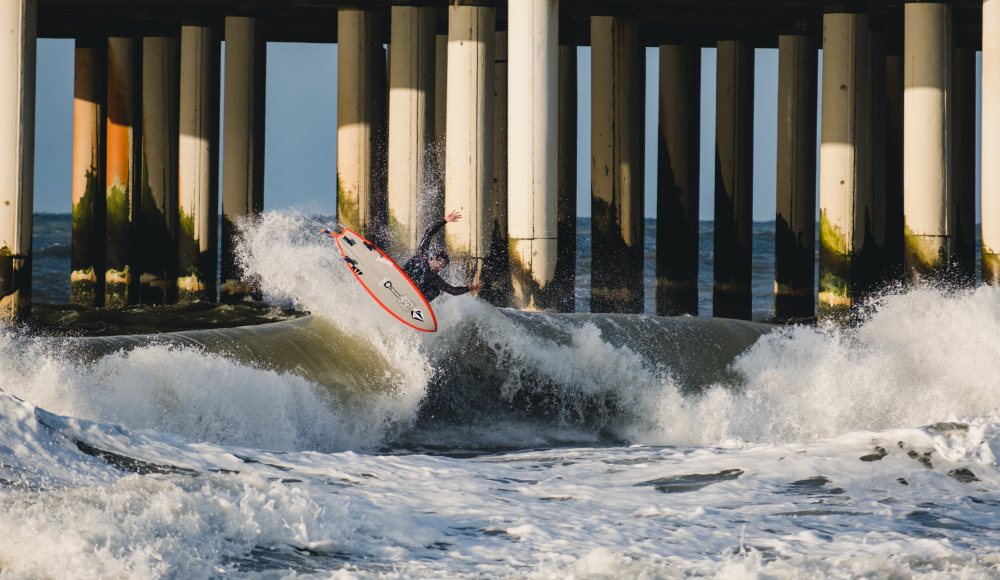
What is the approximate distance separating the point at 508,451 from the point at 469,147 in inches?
279

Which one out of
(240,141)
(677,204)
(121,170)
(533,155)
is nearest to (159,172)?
(121,170)

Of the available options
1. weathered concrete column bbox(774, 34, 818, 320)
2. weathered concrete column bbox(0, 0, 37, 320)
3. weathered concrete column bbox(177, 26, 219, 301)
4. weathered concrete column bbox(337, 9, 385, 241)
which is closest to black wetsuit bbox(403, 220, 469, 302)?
weathered concrete column bbox(337, 9, 385, 241)

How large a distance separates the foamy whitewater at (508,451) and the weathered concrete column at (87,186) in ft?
33.5

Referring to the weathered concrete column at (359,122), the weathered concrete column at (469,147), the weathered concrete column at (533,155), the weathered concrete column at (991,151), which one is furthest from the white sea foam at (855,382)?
the weathered concrete column at (359,122)

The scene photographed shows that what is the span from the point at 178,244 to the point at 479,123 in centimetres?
941

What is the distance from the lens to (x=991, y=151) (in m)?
17.4

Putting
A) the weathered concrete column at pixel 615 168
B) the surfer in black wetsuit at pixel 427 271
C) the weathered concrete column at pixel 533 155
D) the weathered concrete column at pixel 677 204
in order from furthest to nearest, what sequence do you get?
the weathered concrete column at pixel 677 204 → the weathered concrete column at pixel 615 168 → the weathered concrete column at pixel 533 155 → the surfer in black wetsuit at pixel 427 271

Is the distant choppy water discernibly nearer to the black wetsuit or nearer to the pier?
the pier

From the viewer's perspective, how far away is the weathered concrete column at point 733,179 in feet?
82.1

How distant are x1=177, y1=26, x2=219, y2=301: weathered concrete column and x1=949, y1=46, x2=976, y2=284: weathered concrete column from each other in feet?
51.5

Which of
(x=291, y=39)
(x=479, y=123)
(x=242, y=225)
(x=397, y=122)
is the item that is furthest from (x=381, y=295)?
(x=291, y=39)

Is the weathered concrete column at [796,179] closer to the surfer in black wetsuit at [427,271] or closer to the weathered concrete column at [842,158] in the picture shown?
the weathered concrete column at [842,158]

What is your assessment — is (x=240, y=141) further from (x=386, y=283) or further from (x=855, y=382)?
(x=855, y=382)

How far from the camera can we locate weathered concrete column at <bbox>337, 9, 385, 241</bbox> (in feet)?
66.8
